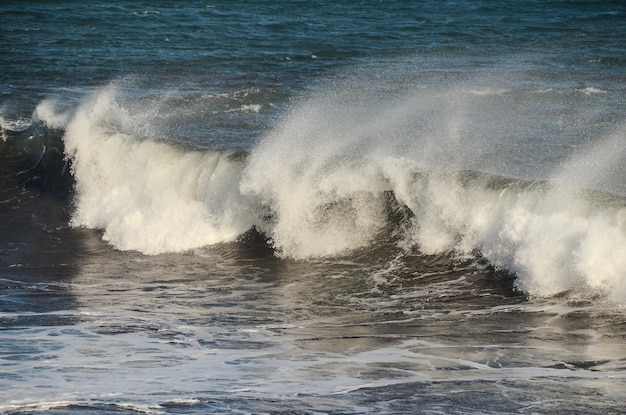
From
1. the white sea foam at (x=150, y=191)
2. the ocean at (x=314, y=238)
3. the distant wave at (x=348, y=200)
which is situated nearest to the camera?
the ocean at (x=314, y=238)

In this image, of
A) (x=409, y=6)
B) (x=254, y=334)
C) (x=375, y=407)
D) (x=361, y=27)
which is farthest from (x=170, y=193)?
(x=409, y=6)

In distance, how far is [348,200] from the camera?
14.4 m

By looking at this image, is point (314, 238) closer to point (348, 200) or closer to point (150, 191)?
point (348, 200)

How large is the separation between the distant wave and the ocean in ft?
0.11

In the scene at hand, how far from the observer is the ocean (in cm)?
875

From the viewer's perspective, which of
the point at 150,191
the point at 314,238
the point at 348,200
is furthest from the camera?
the point at 150,191

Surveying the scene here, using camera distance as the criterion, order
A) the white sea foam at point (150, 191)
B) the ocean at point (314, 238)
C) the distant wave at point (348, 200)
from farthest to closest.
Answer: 1. the white sea foam at point (150, 191)
2. the distant wave at point (348, 200)
3. the ocean at point (314, 238)

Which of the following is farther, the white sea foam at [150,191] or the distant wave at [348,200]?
the white sea foam at [150,191]

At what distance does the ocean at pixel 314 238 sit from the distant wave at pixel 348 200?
0.03m

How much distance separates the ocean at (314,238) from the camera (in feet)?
28.7

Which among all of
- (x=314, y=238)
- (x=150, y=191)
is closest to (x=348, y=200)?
(x=314, y=238)

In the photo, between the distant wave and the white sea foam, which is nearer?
the distant wave

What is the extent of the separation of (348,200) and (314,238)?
790 mm

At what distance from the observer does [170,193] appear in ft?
52.6
